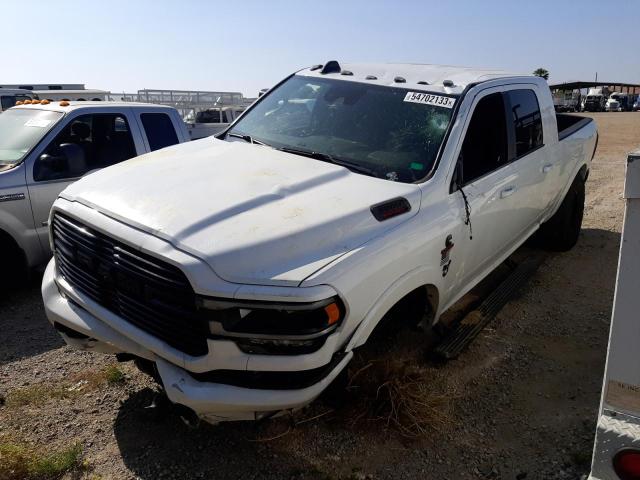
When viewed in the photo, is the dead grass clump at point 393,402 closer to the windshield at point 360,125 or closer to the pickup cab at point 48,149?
the windshield at point 360,125

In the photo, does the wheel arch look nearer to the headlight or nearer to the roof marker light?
the headlight

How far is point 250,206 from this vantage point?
2623mm

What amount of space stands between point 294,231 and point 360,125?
1396 mm

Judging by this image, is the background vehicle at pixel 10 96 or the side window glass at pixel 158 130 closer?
the side window glass at pixel 158 130

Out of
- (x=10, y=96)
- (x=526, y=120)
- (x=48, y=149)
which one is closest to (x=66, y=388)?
(x=48, y=149)

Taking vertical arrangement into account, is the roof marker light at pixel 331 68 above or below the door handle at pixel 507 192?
above

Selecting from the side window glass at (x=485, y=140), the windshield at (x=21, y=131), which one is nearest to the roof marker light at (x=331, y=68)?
the side window glass at (x=485, y=140)

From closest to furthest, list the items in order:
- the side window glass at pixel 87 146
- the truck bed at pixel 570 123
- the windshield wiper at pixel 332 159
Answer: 1. the windshield wiper at pixel 332 159
2. the side window glass at pixel 87 146
3. the truck bed at pixel 570 123

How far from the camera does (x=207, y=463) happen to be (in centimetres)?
278

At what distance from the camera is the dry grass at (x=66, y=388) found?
3289 millimetres

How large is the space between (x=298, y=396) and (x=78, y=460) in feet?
4.46

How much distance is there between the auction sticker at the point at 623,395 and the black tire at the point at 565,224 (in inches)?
170

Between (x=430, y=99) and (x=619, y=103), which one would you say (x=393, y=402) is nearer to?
(x=430, y=99)

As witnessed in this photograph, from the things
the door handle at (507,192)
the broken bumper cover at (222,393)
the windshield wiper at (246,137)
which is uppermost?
the windshield wiper at (246,137)
